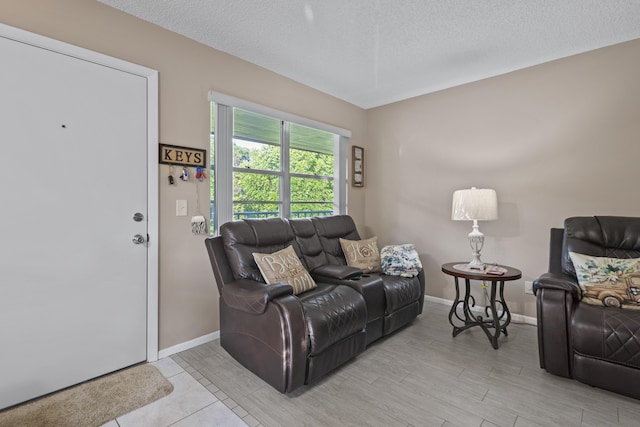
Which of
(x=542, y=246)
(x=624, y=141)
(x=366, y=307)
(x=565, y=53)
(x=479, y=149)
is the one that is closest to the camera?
(x=366, y=307)

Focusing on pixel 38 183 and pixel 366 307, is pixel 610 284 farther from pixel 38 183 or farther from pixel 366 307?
pixel 38 183

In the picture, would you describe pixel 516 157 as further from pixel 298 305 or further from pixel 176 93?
pixel 176 93

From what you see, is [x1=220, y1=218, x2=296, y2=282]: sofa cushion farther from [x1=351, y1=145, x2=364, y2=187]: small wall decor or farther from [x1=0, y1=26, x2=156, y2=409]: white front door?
[x1=351, y1=145, x2=364, y2=187]: small wall decor

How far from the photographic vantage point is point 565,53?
279 cm

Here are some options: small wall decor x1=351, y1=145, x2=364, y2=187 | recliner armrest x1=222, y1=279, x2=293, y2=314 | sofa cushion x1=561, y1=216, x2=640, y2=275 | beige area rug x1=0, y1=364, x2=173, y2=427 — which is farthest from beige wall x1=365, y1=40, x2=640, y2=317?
beige area rug x1=0, y1=364, x2=173, y2=427

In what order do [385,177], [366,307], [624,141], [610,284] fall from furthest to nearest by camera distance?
[385,177] < [624,141] < [366,307] < [610,284]

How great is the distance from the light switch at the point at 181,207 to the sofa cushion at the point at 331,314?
117cm

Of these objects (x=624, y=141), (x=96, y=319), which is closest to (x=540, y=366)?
(x=624, y=141)

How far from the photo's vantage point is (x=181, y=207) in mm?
2477

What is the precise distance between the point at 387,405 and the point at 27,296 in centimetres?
221

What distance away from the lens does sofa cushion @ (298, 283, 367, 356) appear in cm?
189

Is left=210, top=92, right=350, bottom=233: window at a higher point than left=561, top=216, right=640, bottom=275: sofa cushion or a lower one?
higher

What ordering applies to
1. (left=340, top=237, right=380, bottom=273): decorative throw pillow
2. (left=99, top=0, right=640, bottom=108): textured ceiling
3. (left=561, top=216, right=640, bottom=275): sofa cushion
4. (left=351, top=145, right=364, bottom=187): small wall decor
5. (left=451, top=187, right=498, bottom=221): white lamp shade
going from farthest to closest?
(left=351, top=145, right=364, bottom=187): small wall decor < (left=340, top=237, right=380, bottom=273): decorative throw pillow < (left=451, top=187, right=498, bottom=221): white lamp shade < (left=561, top=216, right=640, bottom=275): sofa cushion < (left=99, top=0, right=640, bottom=108): textured ceiling

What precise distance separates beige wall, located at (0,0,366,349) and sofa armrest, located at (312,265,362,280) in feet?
3.08
